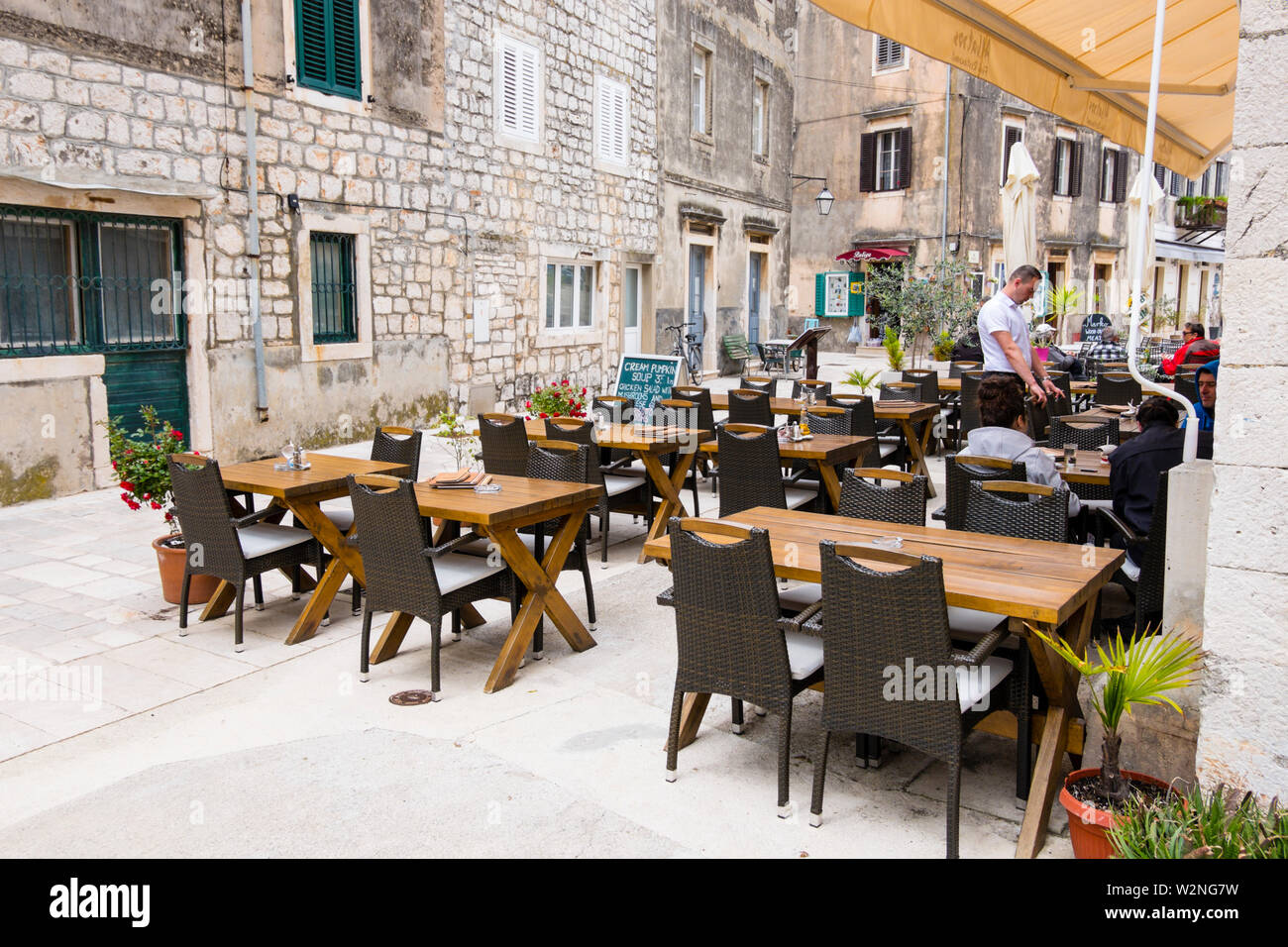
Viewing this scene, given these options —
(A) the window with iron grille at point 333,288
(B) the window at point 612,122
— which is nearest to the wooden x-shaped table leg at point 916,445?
(A) the window with iron grille at point 333,288

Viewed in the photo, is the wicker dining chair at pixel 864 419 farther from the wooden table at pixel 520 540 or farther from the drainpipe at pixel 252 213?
the drainpipe at pixel 252 213

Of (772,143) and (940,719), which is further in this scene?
(772,143)

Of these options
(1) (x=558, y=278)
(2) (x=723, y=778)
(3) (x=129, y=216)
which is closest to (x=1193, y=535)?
(2) (x=723, y=778)

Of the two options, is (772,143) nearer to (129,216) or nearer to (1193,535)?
(129,216)

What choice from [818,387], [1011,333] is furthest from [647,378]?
[1011,333]

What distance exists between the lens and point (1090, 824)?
2.75 m

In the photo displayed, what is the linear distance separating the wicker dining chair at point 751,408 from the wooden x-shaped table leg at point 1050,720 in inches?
180

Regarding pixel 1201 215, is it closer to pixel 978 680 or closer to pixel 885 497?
pixel 885 497

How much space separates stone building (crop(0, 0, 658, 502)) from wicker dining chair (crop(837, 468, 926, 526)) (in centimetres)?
628

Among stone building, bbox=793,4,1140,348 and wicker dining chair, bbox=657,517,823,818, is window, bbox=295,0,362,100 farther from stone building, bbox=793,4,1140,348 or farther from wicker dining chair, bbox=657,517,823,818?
stone building, bbox=793,4,1140,348

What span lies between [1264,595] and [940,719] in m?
0.93

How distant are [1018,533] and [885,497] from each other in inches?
22.5

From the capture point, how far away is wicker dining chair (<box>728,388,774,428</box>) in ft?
26.0
